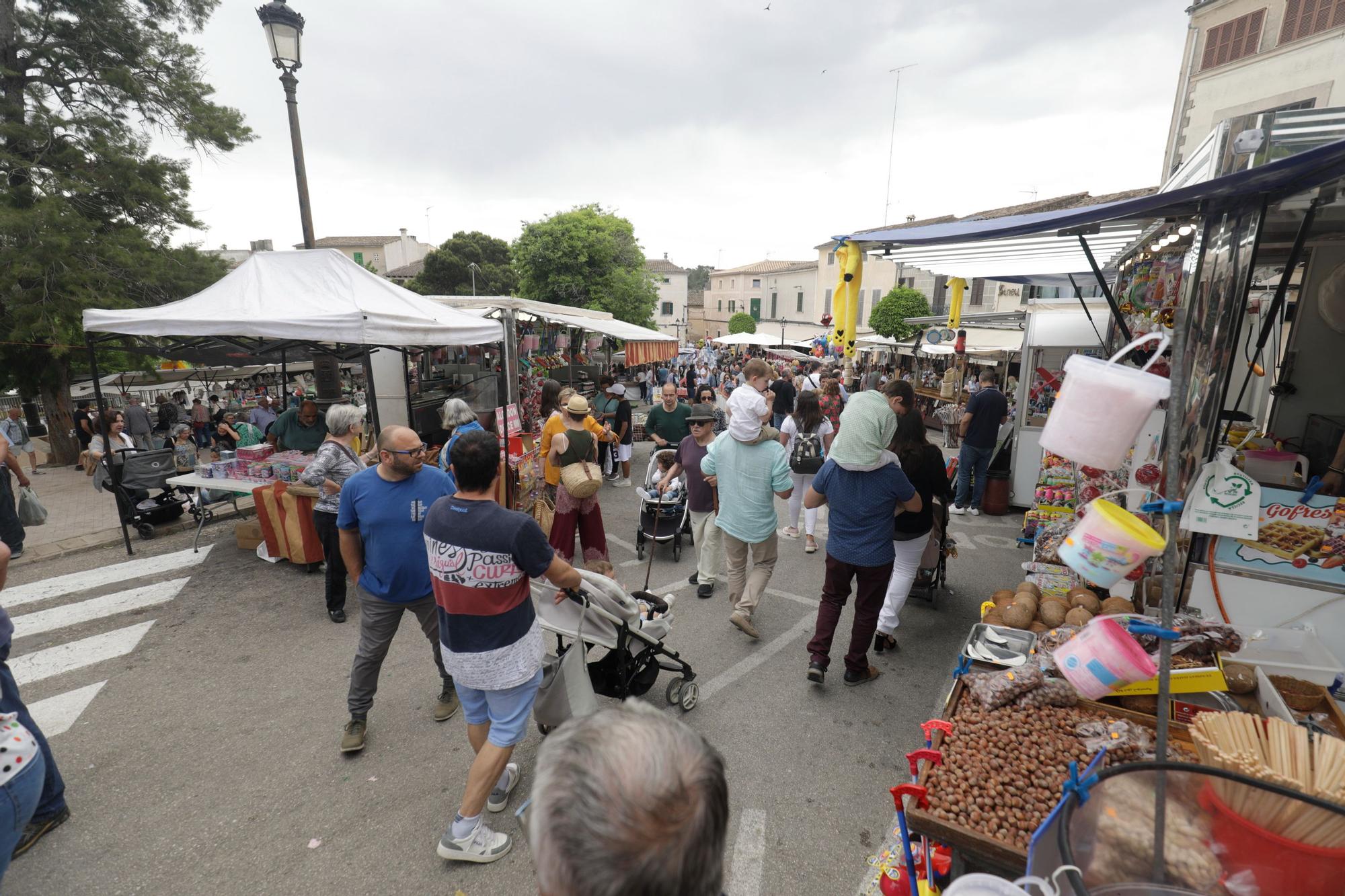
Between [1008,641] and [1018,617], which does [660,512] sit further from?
[1008,641]

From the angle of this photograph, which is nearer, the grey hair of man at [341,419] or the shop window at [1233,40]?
the grey hair of man at [341,419]

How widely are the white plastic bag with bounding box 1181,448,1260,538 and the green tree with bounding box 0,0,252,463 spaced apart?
15.4 meters

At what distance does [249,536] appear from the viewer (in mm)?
6535

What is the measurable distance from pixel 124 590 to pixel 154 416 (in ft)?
55.8

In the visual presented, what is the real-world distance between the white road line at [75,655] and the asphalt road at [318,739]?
20mm

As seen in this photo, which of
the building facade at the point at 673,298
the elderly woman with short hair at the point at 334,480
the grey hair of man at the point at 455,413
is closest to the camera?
the elderly woman with short hair at the point at 334,480

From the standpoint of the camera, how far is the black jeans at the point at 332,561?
4.96 meters

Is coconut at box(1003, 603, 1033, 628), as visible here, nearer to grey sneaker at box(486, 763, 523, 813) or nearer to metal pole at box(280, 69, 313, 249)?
grey sneaker at box(486, 763, 523, 813)

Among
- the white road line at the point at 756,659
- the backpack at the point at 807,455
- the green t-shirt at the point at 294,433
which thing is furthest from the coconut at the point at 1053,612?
the green t-shirt at the point at 294,433

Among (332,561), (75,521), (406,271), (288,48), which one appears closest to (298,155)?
(288,48)

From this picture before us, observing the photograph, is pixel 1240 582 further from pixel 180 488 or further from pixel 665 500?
pixel 180 488

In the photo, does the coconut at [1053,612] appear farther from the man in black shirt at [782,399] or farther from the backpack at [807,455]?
the man in black shirt at [782,399]

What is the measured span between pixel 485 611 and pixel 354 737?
1649 mm

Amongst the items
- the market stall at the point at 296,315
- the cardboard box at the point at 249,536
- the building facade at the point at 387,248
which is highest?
the building facade at the point at 387,248
